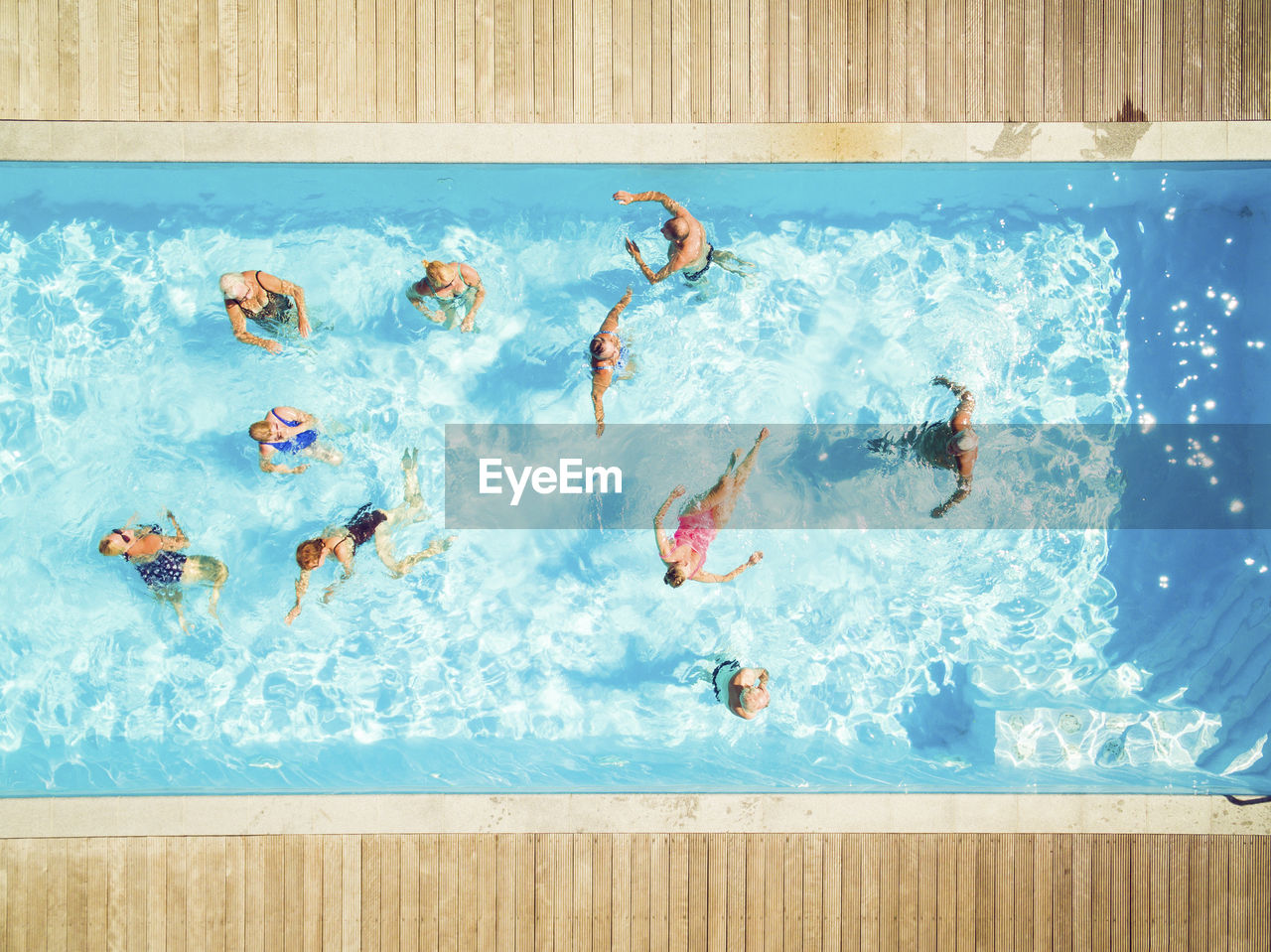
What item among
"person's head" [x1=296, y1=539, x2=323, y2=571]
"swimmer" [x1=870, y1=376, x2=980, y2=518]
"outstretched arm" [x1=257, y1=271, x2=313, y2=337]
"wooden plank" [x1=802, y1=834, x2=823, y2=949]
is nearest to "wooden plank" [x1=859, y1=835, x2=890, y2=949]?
"wooden plank" [x1=802, y1=834, x2=823, y2=949]

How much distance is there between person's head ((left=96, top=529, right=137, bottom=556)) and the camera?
4.45 metres

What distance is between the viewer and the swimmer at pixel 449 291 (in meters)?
4.64

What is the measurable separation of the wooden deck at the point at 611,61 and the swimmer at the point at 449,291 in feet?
3.79

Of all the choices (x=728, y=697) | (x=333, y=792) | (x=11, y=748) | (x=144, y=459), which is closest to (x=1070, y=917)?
(x=728, y=697)

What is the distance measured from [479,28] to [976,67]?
12.7 ft

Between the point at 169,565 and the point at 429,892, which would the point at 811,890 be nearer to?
the point at 429,892

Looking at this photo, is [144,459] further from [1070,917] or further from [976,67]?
[1070,917]

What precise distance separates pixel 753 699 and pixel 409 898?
306 cm

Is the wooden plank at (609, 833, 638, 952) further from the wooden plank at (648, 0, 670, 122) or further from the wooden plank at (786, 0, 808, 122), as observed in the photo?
the wooden plank at (786, 0, 808, 122)

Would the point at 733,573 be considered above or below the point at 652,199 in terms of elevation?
below

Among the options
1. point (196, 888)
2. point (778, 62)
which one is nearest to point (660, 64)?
point (778, 62)

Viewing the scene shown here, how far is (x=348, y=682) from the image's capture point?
498cm

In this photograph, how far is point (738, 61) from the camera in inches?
183

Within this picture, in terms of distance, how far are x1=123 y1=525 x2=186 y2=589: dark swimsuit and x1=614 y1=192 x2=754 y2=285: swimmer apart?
4469mm
